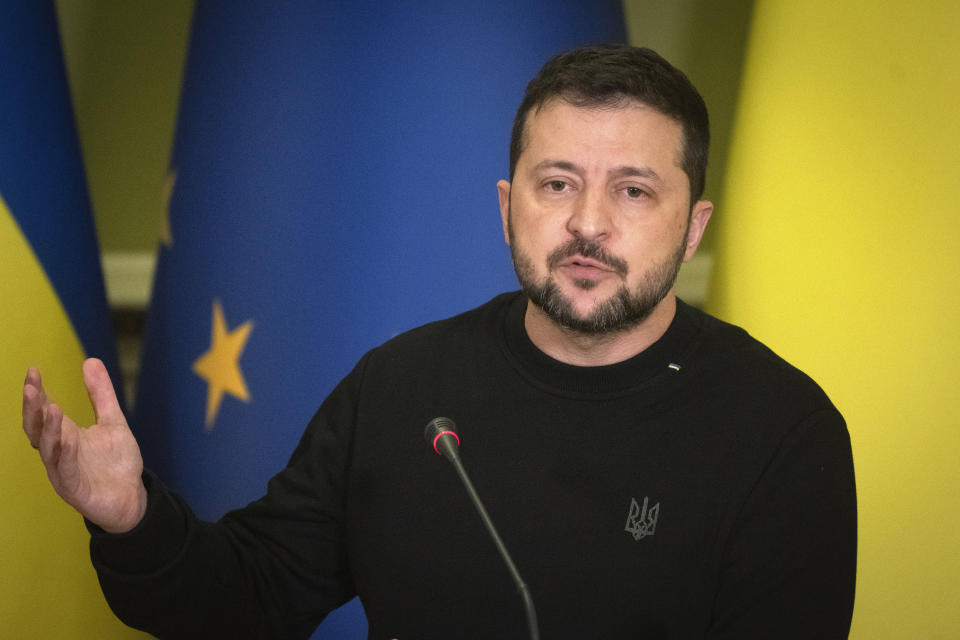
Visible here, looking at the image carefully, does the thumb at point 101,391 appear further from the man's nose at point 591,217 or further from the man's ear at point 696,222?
the man's ear at point 696,222

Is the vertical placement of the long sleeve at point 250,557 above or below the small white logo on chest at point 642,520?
below

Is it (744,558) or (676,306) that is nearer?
(744,558)

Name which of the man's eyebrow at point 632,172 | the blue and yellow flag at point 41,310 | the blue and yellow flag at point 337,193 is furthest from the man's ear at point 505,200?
the blue and yellow flag at point 41,310

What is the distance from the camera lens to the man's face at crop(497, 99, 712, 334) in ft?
2.95

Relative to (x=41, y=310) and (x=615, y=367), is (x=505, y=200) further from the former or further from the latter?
(x=41, y=310)

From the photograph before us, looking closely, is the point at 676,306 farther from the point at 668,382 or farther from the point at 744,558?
the point at 744,558

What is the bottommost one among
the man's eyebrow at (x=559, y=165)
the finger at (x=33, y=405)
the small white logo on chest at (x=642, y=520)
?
the small white logo on chest at (x=642, y=520)

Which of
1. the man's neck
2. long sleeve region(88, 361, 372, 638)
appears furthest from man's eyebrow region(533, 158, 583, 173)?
long sleeve region(88, 361, 372, 638)

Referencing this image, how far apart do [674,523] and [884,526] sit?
377 millimetres

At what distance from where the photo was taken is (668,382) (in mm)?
919

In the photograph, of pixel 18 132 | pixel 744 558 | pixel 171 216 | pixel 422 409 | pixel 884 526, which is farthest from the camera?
pixel 171 216

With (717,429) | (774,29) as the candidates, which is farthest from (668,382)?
(774,29)

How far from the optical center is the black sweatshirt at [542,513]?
85cm

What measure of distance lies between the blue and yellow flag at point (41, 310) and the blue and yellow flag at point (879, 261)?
2.97 feet
